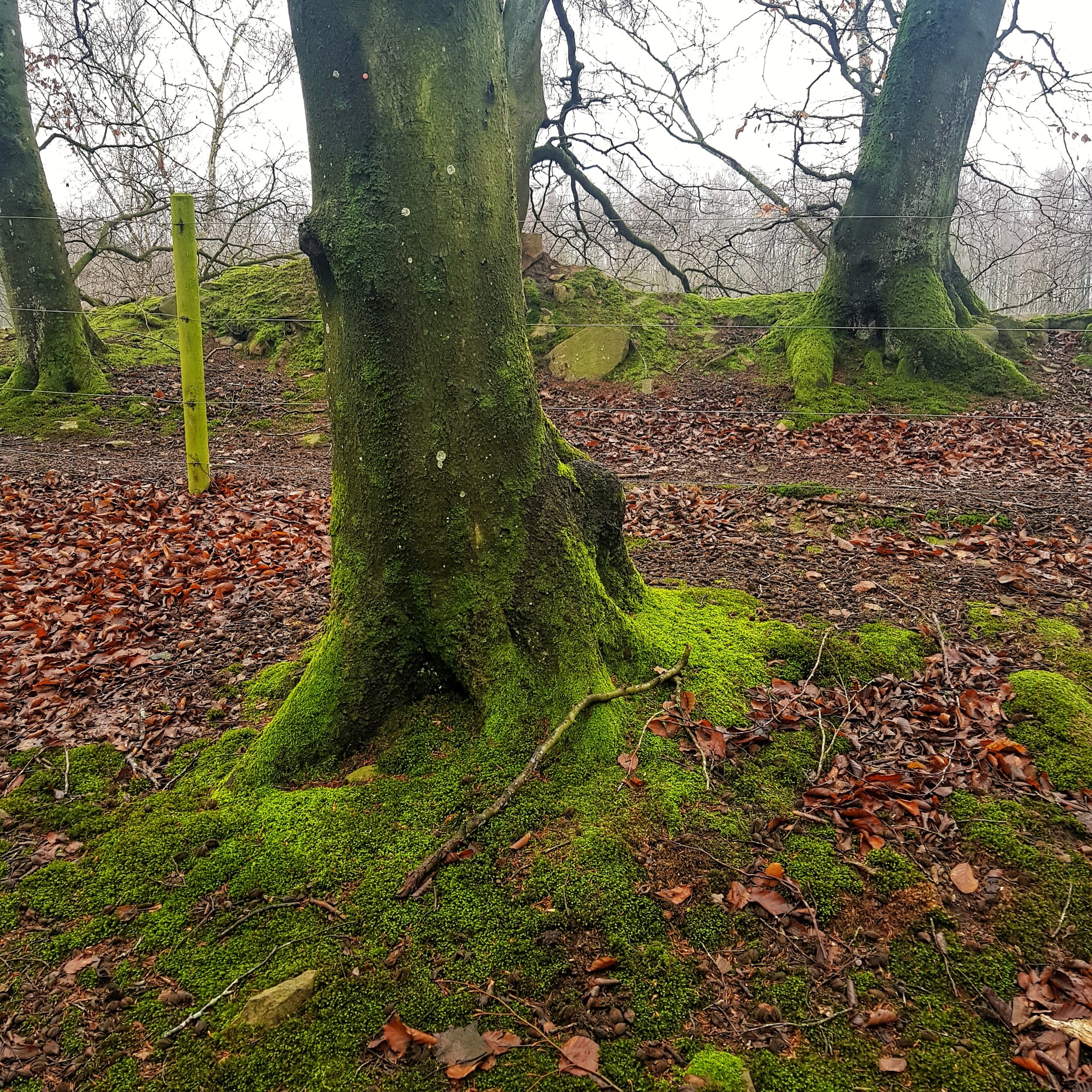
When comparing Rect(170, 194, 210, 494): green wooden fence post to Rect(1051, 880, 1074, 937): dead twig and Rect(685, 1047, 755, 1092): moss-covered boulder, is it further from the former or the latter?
Rect(1051, 880, 1074, 937): dead twig

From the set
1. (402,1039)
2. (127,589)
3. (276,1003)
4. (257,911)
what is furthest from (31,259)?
(402,1039)

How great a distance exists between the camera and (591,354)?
472 inches

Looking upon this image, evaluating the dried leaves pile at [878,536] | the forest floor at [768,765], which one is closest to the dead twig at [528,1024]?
the forest floor at [768,765]

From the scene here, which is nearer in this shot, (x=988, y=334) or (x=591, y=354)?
(x=988, y=334)

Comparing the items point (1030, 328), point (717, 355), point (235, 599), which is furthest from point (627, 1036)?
point (1030, 328)

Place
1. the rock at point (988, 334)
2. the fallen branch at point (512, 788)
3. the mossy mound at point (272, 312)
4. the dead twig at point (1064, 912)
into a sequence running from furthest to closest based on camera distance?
the mossy mound at point (272, 312), the rock at point (988, 334), the fallen branch at point (512, 788), the dead twig at point (1064, 912)

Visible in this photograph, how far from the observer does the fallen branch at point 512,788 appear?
2.29 meters

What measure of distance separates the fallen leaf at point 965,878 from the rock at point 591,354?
10195mm

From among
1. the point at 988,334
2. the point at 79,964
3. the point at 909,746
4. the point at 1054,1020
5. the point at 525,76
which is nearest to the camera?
the point at 1054,1020

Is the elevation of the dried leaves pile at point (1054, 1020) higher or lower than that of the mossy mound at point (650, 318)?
lower

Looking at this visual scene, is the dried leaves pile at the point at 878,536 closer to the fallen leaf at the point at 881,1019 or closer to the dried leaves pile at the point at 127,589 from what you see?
the dried leaves pile at the point at 127,589

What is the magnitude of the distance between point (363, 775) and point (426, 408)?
1470 millimetres

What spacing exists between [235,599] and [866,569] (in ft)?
13.5

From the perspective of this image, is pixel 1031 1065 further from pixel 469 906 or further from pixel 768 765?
pixel 469 906
